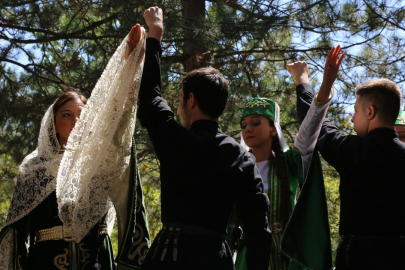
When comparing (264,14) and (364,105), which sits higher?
(264,14)

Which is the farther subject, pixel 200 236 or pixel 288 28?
pixel 288 28

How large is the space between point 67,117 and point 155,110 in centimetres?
143

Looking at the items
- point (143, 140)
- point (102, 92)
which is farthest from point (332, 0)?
point (102, 92)

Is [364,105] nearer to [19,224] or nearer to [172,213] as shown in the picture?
[172,213]

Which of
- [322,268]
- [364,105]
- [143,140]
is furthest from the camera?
[143,140]

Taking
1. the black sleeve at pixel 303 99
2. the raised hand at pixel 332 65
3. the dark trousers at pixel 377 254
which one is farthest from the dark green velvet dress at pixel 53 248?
the raised hand at pixel 332 65

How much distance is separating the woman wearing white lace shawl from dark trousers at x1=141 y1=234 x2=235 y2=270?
638 mm

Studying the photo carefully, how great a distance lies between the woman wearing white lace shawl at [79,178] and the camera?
11.5ft

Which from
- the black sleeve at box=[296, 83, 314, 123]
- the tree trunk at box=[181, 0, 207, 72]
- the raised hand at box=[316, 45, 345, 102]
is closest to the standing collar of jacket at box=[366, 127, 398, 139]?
the raised hand at box=[316, 45, 345, 102]

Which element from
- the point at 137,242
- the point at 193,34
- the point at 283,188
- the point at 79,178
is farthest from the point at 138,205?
the point at 193,34

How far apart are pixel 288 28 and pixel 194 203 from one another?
468 centimetres

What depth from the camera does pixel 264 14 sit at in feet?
24.1

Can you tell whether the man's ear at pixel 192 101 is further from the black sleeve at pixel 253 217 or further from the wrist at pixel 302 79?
the wrist at pixel 302 79

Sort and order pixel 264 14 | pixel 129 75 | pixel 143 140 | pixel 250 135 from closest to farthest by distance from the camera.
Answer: pixel 129 75, pixel 250 135, pixel 264 14, pixel 143 140
